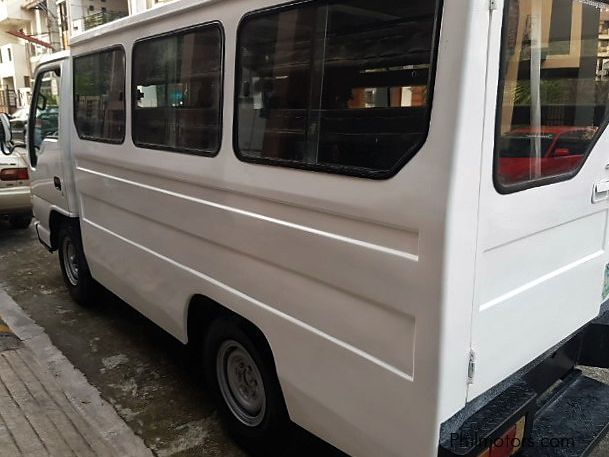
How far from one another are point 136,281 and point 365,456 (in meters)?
2.14

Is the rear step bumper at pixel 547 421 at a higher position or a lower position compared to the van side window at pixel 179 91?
lower

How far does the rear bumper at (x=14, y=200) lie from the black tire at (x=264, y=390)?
5.24m

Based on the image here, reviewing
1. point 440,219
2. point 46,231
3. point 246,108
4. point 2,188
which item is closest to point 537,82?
point 440,219

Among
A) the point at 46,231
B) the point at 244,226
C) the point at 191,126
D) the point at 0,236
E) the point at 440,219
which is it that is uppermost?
the point at 191,126

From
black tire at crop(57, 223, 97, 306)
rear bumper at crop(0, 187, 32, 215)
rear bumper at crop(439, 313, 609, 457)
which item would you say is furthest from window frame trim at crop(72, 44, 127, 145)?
rear bumper at crop(0, 187, 32, 215)

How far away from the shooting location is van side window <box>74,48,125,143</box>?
3.58 meters

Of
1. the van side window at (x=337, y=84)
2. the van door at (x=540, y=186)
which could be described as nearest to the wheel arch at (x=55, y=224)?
the van side window at (x=337, y=84)

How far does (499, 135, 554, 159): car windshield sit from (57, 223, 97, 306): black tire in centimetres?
382

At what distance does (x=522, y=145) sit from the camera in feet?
6.11

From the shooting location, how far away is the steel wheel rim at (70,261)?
492 centimetres

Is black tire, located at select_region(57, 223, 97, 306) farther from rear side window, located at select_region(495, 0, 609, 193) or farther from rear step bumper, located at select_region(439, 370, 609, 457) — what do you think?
rear side window, located at select_region(495, 0, 609, 193)

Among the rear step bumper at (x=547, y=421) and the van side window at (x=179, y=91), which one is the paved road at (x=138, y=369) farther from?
the van side window at (x=179, y=91)

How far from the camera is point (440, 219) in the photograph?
1.56m

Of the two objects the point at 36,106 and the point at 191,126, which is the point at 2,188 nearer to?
the point at 36,106
